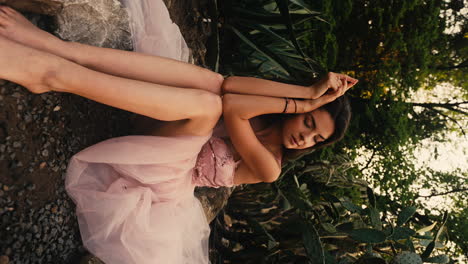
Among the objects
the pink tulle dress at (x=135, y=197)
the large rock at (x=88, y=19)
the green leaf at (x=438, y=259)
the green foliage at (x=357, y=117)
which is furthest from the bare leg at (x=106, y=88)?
the green leaf at (x=438, y=259)

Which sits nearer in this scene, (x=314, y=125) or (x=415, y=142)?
(x=314, y=125)

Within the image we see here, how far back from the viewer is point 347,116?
76.3 inches

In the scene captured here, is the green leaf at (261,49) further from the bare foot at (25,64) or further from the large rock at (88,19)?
the bare foot at (25,64)

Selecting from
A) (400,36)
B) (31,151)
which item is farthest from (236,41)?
(400,36)

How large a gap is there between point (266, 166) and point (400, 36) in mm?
3690

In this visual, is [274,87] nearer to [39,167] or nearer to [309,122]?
[309,122]

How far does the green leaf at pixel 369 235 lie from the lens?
2055 mm

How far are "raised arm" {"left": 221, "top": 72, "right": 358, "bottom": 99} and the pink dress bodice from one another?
0.41 meters

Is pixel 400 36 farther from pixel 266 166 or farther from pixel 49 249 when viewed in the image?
pixel 49 249

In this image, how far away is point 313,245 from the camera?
2.06 m

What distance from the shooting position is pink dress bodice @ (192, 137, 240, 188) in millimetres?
1882

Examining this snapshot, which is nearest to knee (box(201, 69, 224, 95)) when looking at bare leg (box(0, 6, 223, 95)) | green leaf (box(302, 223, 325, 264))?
bare leg (box(0, 6, 223, 95))

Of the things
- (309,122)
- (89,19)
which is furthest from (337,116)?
(89,19)

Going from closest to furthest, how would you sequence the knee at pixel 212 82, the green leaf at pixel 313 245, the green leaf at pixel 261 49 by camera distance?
the knee at pixel 212 82
the green leaf at pixel 313 245
the green leaf at pixel 261 49
